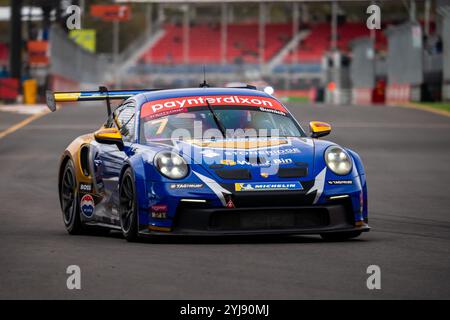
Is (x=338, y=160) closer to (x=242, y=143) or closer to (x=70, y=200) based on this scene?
(x=242, y=143)

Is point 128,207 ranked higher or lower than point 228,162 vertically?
lower

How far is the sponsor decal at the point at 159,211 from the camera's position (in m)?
9.98

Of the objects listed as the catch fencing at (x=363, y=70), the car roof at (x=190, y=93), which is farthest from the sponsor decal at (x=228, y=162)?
the catch fencing at (x=363, y=70)

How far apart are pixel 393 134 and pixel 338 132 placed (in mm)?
1274

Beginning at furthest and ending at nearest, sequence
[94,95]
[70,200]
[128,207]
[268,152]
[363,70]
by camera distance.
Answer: [363,70] → [94,95] → [70,200] → [128,207] → [268,152]

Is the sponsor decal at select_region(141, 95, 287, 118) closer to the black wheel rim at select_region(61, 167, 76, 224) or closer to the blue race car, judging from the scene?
the blue race car

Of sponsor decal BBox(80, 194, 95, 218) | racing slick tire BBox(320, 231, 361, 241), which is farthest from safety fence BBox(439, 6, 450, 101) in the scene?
racing slick tire BBox(320, 231, 361, 241)

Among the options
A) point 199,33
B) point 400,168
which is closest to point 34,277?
point 400,168

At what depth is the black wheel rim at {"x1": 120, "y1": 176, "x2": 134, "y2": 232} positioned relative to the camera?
34.1 ft

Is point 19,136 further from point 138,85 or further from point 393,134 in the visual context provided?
point 138,85

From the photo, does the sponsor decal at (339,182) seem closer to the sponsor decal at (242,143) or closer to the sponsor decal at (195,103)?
the sponsor decal at (242,143)

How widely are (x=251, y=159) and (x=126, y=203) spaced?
1096 millimetres

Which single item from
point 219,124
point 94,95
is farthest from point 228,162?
point 94,95

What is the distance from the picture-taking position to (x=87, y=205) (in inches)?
460
